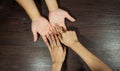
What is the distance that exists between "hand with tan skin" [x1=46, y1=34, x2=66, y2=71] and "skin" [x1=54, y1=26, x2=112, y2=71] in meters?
0.05

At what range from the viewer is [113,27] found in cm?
165

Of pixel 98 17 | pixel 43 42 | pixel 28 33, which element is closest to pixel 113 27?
pixel 98 17

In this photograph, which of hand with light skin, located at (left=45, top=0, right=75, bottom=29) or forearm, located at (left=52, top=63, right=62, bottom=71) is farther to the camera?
hand with light skin, located at (left=45, top=0, right=75, bottom=29)

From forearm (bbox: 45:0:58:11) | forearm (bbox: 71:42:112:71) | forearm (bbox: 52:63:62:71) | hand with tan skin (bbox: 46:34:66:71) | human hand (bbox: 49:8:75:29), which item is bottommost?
forearm (bbox: 52:63:62:71)

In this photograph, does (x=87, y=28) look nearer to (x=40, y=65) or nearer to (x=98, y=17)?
(x=98, y=17)

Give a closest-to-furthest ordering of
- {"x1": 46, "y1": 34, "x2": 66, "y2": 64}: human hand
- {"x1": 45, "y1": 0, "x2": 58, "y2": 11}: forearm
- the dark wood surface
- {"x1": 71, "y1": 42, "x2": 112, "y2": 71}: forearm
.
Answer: {"x1": 71, "y1": 42, "x2": 112, "y2": 71}: forearm
{"x1": 46, "y1": 34, "x2": 66, "y2": 64}: human hand
the dark wood surface
{"x1": 45, "y1": 0, "x2": 58, "y2": 11}: forearm

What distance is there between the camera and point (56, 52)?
1485mm

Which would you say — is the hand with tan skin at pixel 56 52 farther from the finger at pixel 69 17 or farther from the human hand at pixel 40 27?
the finger at pixel 69 17

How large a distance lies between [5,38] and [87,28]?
2.22 ft

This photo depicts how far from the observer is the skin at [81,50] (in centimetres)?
137

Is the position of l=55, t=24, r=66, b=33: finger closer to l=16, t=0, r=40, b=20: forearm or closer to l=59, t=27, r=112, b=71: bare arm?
l=59, t=27, r=112, b=71: bare arm

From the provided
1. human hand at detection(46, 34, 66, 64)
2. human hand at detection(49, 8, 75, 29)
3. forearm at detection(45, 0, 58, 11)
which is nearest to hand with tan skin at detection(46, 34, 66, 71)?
human hand at detection(46, 34, 66, 64)

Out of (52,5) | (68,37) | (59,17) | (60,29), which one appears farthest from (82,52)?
(52,5)

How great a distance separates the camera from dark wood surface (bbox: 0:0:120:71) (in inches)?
62.2
